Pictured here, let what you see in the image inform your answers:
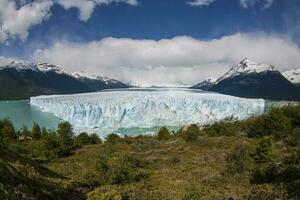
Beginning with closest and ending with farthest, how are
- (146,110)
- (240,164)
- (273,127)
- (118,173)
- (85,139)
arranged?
(118,173) → (240,164) → (273,127) → (85,139) → (146,110)

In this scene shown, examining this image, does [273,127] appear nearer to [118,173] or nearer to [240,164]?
[240,164]

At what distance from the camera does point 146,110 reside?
3169 inches

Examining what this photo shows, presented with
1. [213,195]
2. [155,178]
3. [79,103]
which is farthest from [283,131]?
[79,103]

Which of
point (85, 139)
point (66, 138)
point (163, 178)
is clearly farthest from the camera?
point (85, 139)

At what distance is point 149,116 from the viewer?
81.5m

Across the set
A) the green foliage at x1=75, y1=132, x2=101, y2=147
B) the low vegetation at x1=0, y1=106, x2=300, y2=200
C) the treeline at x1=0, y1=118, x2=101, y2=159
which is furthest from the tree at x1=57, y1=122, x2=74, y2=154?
the low vegetation at x1=0, y1=106, x2=300, y2=200

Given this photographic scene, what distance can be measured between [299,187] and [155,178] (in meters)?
9.33

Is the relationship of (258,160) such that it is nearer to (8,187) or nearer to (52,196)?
(52,196)

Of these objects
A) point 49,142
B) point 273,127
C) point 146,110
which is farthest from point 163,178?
point 146,110

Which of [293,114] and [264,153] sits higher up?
[293,114]

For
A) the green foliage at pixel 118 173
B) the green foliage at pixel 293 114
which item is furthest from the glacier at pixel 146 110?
the green foliage at pixel 118 173

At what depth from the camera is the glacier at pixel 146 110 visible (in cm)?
7931

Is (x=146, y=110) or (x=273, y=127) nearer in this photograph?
(x=273, y=127)

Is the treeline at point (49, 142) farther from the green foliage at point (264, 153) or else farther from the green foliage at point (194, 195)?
the green foliage at point (264, 153)
